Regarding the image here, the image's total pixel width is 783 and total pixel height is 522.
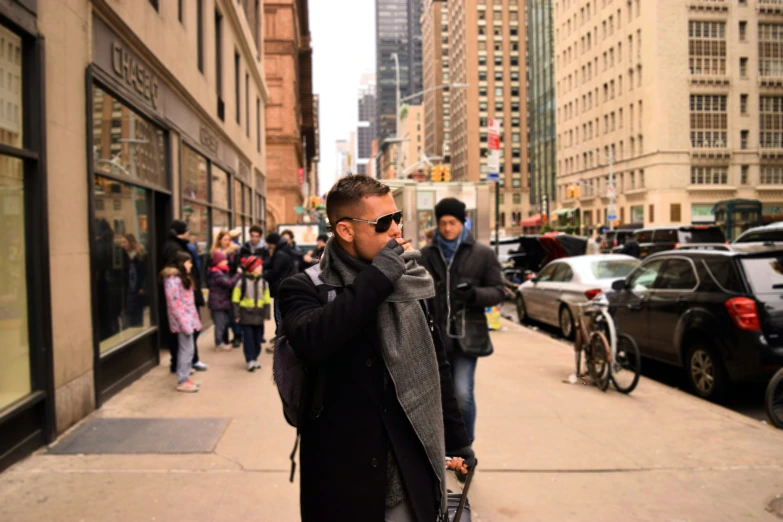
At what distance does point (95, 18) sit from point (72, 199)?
2392mm

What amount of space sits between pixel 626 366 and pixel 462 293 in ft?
13.8

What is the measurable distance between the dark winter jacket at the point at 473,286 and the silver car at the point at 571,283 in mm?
7220

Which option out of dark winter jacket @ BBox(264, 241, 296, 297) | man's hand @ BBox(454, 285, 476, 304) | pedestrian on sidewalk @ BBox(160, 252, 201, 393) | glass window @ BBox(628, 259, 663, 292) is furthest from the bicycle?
pedestrian on sidewalk @ BBox(160, 252, 201, 393)

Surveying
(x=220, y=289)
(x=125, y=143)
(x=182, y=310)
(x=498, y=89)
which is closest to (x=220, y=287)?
(x=220, y=289)

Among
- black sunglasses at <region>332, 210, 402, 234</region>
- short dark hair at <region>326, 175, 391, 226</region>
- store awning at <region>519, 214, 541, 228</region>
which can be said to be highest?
store awning at <region>519, 214, 541, 228</region>

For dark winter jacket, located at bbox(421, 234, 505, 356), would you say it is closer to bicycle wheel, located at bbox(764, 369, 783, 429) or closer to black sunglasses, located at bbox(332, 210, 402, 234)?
black sunglasses, located at bbox(332, 210, 402, 234)

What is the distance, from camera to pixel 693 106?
68188 millimetres

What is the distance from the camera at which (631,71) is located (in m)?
72.6

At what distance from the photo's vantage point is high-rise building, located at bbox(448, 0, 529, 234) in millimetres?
131625

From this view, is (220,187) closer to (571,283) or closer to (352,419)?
(571,283)

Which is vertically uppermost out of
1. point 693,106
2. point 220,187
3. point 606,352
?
point 693,106

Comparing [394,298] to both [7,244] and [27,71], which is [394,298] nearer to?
[7,244]

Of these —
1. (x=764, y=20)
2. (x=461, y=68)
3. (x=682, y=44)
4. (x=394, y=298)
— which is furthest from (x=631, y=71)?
(x=394, y=298)

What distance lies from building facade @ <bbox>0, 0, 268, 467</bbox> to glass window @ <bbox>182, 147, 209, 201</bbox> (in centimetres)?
10
